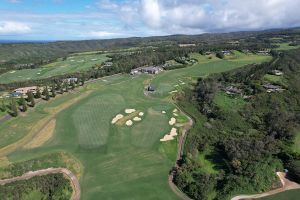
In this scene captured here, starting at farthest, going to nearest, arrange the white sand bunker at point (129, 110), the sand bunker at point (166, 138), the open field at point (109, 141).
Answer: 1. the white sand bunker at point (129, 110)
2. the sand bunker at point (166, 138)
3. the open field at point (109, 141)

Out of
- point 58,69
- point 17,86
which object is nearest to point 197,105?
point 17,86

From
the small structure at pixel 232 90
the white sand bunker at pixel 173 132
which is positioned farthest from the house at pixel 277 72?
the white sand bunker at pixel 173 132

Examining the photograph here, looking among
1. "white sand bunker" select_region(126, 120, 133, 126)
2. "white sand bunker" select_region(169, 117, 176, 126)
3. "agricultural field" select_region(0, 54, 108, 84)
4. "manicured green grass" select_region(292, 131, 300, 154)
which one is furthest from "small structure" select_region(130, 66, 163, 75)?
"manicured green grass" select_region(292, 131, 300, 154)

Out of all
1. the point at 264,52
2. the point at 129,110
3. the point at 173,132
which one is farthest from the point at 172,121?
the point at 264,52

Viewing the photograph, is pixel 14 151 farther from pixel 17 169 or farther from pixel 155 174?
pixel 155 174

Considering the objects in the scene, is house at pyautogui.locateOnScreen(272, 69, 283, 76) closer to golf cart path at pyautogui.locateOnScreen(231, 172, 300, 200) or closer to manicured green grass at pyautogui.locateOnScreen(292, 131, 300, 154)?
manicured green grass at pyautogui.locateOnScreen(292, 131, 300, 154)

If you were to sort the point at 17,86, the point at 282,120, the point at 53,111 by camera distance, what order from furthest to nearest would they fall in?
1. the point at 17,86
2. the point at 53,111
3. the point at 282,120

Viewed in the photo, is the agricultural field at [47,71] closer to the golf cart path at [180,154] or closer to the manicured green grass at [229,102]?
the manicured green grass at [229,102]
